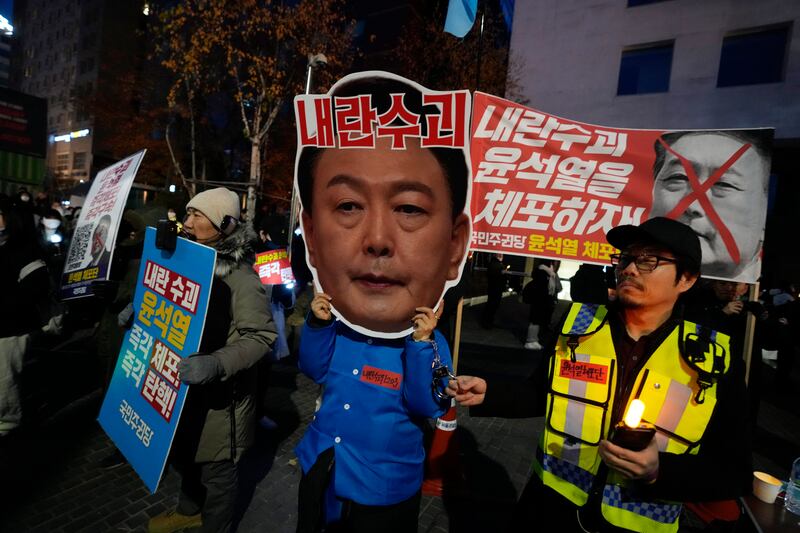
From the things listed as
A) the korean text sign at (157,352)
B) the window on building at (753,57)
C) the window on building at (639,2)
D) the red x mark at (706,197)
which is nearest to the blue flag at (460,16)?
the red x mark at (706,197)

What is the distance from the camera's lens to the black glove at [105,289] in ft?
10.8

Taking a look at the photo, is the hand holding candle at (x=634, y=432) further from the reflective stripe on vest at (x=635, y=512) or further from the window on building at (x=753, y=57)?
the window on building at (x=753, y=57)

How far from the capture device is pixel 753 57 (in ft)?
45.8

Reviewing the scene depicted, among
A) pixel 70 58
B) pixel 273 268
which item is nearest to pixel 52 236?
pixel 273 268

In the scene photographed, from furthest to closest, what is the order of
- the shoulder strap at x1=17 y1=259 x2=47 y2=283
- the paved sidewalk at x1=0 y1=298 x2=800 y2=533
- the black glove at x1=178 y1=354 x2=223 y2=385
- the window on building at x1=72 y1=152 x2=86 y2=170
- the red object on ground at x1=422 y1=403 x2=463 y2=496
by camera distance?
the window on building at x1=72 y1=152 x2=86 y2=170, the shoulder strap at x1=17 y1=259 x2=47 y2=283, the red object on ground at x1=422 y1=403 x2=463 y2=496, the paved sidewalk at x1=0 y1=298 x2=800 y2=533, the black glove at x1=178 y1=354 x2=223 y2=385

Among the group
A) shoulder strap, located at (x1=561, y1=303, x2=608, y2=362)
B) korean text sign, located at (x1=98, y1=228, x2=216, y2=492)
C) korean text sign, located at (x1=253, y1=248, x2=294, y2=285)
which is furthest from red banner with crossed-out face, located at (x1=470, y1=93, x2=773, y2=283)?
korean text sign, located at (x1=253, y1=248, x2=294, y2=285)

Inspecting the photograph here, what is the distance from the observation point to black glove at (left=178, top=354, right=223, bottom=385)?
2.05 meters

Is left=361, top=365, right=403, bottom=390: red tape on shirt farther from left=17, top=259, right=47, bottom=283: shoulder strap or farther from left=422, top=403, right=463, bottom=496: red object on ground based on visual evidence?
left=17, top=259, right=47, bottom=283: shoulder strap

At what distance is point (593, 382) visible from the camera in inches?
66.9

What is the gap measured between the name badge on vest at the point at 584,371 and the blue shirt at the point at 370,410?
19.3 inches

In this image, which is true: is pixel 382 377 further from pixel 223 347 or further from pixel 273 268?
pixel 273 268

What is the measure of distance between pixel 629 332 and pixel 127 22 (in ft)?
195

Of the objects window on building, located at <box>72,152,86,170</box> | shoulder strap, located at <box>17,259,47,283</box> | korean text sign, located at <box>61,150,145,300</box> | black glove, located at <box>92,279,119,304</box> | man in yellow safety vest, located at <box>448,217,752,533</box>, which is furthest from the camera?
window on building, located at <box>72,152,86,170</box>

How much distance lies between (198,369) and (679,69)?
18159mm
